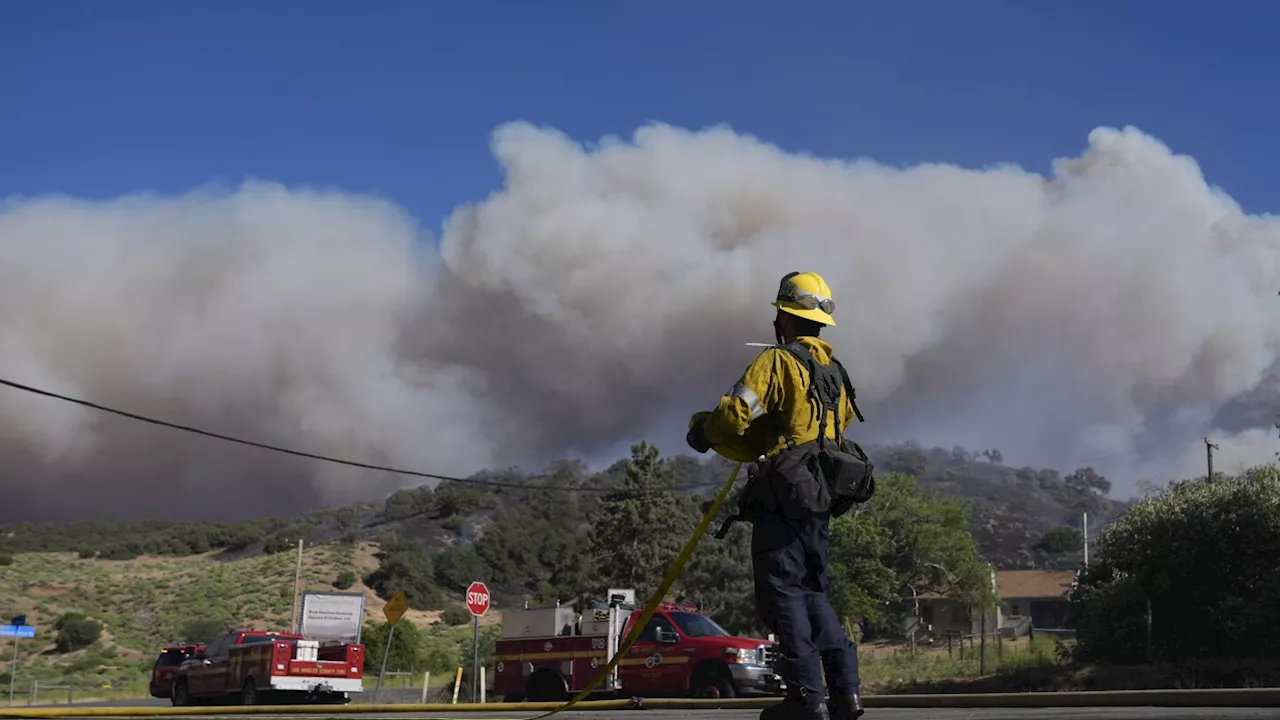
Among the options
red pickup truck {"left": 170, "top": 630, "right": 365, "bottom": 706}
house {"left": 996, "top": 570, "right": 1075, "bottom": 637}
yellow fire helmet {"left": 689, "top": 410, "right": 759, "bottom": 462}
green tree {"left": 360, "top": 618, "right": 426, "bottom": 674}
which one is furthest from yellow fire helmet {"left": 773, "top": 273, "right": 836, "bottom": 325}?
house {"left": 996, "top": 570, "right": 1075, "bottom": 637}

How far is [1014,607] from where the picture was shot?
84.3m

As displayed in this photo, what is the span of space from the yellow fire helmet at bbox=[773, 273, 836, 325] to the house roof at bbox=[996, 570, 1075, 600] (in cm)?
7911

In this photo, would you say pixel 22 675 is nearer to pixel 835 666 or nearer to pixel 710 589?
pixel 710 589

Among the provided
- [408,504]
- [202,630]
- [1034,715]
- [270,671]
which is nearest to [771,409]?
[1034,715]

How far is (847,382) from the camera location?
5945mm

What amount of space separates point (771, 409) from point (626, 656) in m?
17.7

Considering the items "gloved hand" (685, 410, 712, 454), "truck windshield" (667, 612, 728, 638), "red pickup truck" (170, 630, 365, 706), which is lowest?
"red pickup truck" (170, 630, 365, 706)

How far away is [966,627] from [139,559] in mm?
67198

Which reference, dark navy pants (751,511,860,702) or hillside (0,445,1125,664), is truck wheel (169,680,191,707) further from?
dark navy pants (751,511,860,702)

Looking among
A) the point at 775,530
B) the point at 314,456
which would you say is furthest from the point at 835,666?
the point at 314,456

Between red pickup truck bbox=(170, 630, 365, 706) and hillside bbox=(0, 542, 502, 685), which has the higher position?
hillside bbox=(0, 542, 502, 685)

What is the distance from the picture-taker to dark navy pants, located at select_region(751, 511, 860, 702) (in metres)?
5.34

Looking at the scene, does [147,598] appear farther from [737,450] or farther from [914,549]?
[737,450]

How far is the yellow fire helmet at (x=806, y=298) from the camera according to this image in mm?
5926
